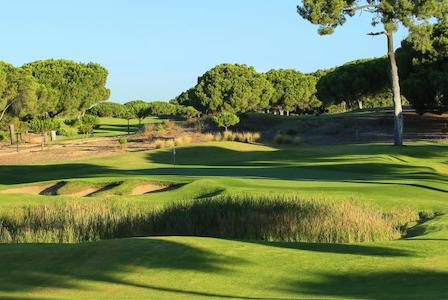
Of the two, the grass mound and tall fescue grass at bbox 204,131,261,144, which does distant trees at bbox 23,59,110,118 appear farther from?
the grass mound

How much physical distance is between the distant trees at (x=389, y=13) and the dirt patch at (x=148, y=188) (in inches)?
762

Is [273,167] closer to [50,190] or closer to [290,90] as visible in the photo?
[50,190]

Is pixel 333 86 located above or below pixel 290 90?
below

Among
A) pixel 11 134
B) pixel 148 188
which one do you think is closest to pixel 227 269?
pixel 148 188

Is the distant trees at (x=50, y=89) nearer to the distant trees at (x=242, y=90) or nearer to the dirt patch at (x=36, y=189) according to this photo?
the distant trees at (x=242, y=90)

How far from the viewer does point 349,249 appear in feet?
34.0

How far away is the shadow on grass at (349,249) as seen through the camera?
32.2 ft

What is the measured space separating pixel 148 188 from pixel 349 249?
48.5 feet


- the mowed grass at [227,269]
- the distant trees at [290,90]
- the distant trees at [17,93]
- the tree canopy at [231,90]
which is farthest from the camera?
the distant trees at [290,90]

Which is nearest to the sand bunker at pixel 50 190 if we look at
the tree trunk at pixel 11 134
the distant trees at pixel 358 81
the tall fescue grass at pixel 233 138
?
the tall fescue grass at pixel 233 138

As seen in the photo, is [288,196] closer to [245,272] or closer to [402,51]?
A: [245,272]

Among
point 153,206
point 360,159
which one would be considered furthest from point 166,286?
point 360,159

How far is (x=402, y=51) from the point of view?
62.5 metres

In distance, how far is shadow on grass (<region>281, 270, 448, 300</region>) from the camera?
7305 millimetres
